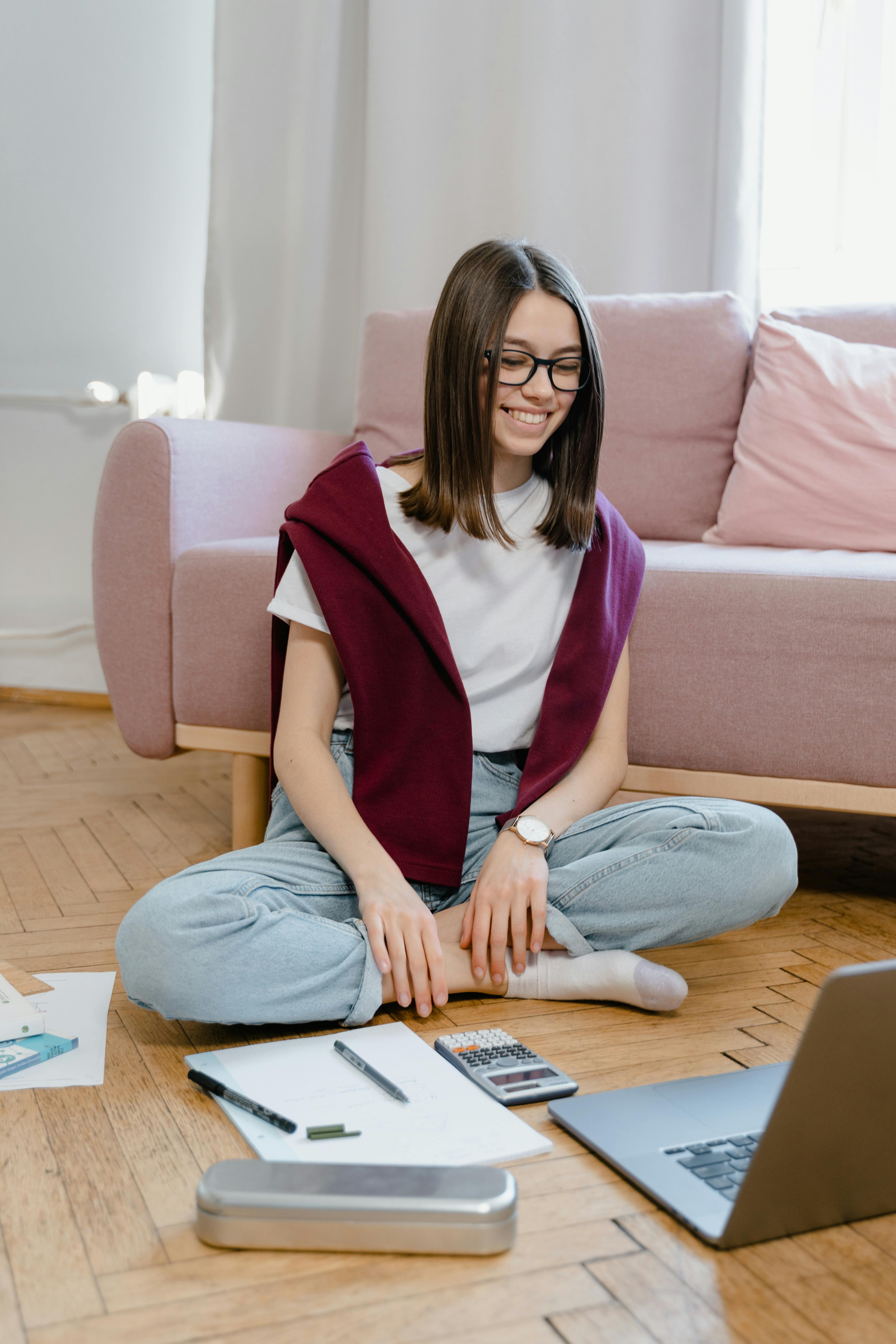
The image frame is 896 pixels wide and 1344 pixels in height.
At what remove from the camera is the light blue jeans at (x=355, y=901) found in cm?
105

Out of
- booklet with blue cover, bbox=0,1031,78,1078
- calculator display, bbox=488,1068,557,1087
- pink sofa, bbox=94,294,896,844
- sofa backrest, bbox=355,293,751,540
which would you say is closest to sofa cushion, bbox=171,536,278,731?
pink sofa, bbox=94,294,896,844

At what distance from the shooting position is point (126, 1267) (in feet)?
2.48

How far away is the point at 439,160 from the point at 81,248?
0.91 meters

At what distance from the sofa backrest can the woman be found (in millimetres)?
671

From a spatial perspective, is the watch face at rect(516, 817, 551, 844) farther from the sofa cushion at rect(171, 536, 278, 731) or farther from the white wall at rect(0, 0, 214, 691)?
the white wall at rect(0, 0, 214, 691)

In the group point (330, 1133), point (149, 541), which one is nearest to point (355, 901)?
point (330, 1133)

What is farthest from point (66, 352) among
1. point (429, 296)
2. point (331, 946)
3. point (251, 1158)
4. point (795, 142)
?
point (251, 1158)

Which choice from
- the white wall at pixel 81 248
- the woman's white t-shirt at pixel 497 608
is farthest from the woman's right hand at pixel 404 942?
the white wall at pixel 81 248

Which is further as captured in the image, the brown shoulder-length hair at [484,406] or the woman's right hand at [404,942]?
the brown shoulder-length hair at [484,406]

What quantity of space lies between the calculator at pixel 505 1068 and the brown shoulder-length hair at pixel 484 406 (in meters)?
0.50

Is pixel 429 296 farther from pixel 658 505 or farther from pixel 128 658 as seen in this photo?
pixel 128 658

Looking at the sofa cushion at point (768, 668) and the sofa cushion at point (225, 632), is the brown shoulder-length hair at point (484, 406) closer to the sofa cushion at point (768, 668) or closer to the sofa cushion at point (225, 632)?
the sofa cushion at point (768, 668)

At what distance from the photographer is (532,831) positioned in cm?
119

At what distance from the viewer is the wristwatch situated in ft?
3.87
